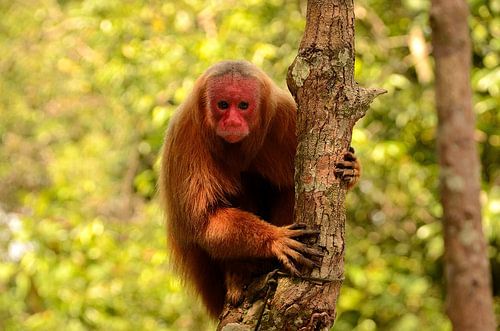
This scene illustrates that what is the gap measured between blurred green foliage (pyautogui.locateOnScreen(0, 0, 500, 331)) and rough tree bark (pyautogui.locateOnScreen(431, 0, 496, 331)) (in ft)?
2.59

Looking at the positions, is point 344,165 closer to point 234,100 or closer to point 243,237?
point 243,237

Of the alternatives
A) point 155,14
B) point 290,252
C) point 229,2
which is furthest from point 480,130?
point 290,252

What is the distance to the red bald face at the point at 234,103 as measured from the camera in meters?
4.08

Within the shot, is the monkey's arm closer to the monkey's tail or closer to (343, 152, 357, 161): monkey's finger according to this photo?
(343, 152, 357, 161): monkey's finger

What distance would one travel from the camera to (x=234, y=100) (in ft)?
13.5

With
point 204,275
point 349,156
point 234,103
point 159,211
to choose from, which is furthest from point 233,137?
point 159,211

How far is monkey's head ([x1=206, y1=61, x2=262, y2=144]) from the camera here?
13.4ft

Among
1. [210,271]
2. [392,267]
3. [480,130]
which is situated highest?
[480,130]

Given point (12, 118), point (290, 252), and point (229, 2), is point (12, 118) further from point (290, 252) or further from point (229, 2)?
point (290, 252)

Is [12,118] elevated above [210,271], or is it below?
above

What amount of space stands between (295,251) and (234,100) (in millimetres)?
931

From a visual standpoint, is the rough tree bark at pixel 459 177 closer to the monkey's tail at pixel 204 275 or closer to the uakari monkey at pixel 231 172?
the uakari monkey at pixel 231 172

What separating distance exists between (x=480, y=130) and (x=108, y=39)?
3.55 meters

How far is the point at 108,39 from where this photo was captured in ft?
26.3
